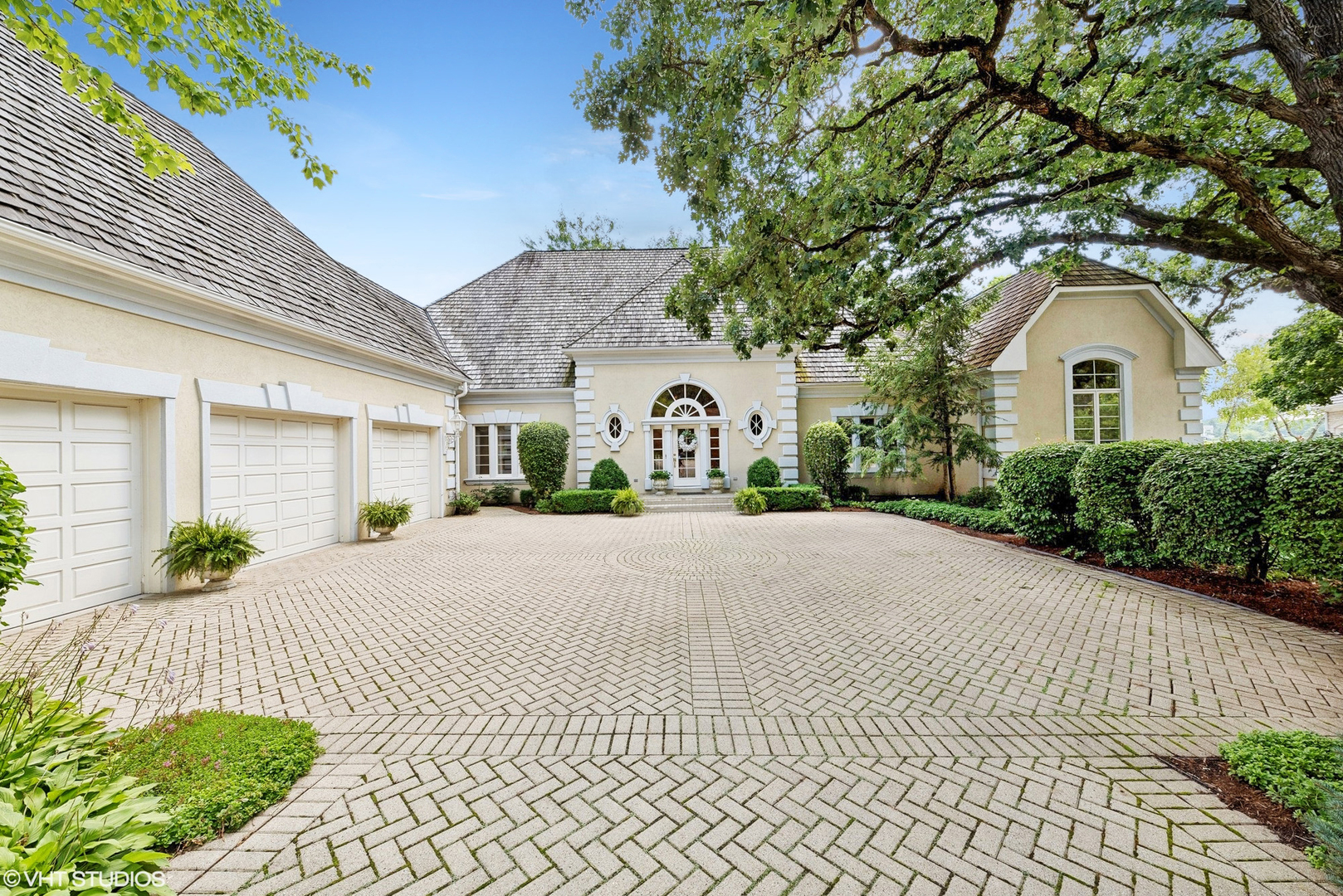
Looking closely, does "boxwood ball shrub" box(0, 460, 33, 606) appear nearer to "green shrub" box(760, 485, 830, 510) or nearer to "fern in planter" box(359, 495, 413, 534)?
"fern in planter" box(359, 495, 413, 534)

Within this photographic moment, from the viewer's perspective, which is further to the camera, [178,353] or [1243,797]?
[178,353]

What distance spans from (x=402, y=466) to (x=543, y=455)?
154 inches

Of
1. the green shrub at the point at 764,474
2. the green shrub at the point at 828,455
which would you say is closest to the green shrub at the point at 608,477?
the green shrub at the point at 764,474

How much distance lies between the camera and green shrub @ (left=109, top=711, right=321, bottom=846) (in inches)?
98.8

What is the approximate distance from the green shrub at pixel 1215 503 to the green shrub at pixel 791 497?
8.36 m

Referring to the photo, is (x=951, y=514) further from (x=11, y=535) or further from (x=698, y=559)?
(x=11, y=535)

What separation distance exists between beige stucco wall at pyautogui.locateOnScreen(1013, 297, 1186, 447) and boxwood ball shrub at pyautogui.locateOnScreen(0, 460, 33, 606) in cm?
1797

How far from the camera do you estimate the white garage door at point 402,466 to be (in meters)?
11.8

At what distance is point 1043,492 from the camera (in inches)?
347

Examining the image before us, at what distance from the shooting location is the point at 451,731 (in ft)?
11.2

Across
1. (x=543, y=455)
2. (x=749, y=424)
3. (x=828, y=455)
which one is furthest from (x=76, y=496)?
(x=828, y=455)

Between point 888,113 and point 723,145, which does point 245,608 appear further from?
point 888,113

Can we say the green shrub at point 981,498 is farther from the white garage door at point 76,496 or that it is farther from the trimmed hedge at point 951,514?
the white garage door at point 76,496

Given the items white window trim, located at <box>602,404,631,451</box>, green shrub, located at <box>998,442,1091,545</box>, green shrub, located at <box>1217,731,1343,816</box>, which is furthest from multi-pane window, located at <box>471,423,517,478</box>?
green shrub, located at <box>1217,731,1343,816</box>
